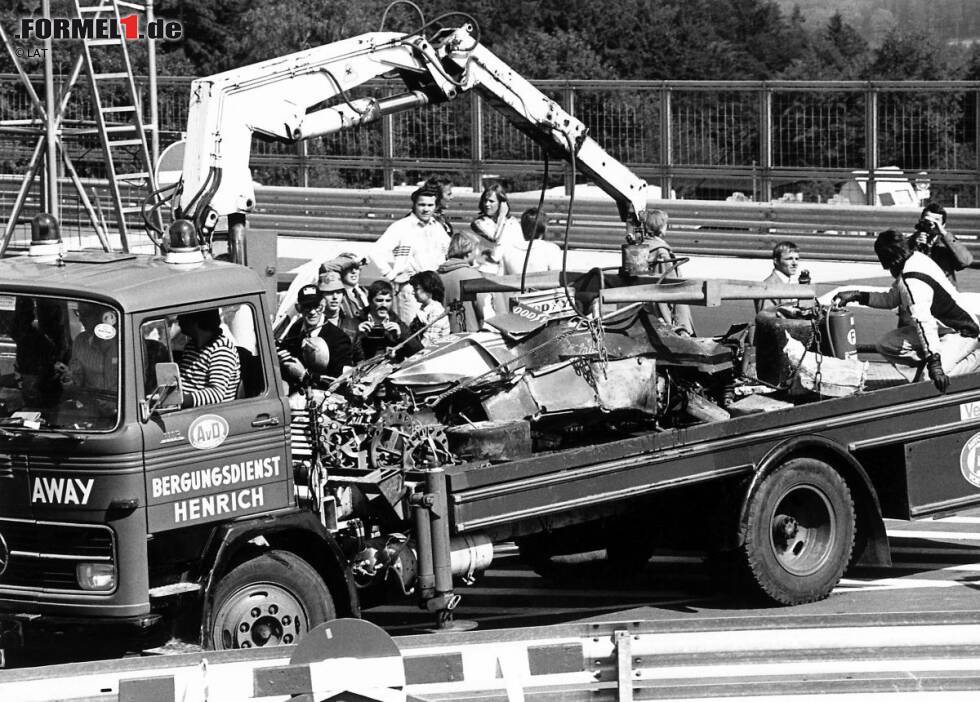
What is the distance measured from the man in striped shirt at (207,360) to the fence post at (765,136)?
15.7 m

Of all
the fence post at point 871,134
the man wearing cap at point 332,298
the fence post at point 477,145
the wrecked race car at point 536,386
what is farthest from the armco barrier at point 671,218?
the wrecked race car at point 536,386

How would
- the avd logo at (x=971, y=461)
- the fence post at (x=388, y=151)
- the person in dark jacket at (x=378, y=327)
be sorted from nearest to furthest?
the avd logo at (x=971, y=461)
the person in dark jacket at (x=378, y=327)
the fence post at (x=388, y=151)

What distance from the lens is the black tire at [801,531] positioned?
9.60m

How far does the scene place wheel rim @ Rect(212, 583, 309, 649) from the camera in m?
7.98

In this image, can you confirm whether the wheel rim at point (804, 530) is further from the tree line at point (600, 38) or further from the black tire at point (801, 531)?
the tree line at point (600, 38)

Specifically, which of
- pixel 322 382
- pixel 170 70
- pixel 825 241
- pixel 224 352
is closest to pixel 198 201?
pixel 322 382

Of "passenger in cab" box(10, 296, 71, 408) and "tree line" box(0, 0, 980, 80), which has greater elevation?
"tree line" box(0, 0, 980, 80)

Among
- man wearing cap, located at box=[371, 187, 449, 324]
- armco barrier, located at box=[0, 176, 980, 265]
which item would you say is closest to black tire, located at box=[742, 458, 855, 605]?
man wearing cap, located at box=[371, 187, 449, 324]

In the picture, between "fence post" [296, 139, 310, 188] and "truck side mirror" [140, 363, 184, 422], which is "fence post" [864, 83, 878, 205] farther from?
"truck side mirror" [140, 363, 184, 422]

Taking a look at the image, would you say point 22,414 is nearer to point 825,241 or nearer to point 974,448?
point 974,448

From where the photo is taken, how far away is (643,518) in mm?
10070

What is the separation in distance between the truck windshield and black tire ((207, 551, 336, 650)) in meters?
0.98

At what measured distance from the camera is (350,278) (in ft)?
41.4

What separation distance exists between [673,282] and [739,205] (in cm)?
1271
